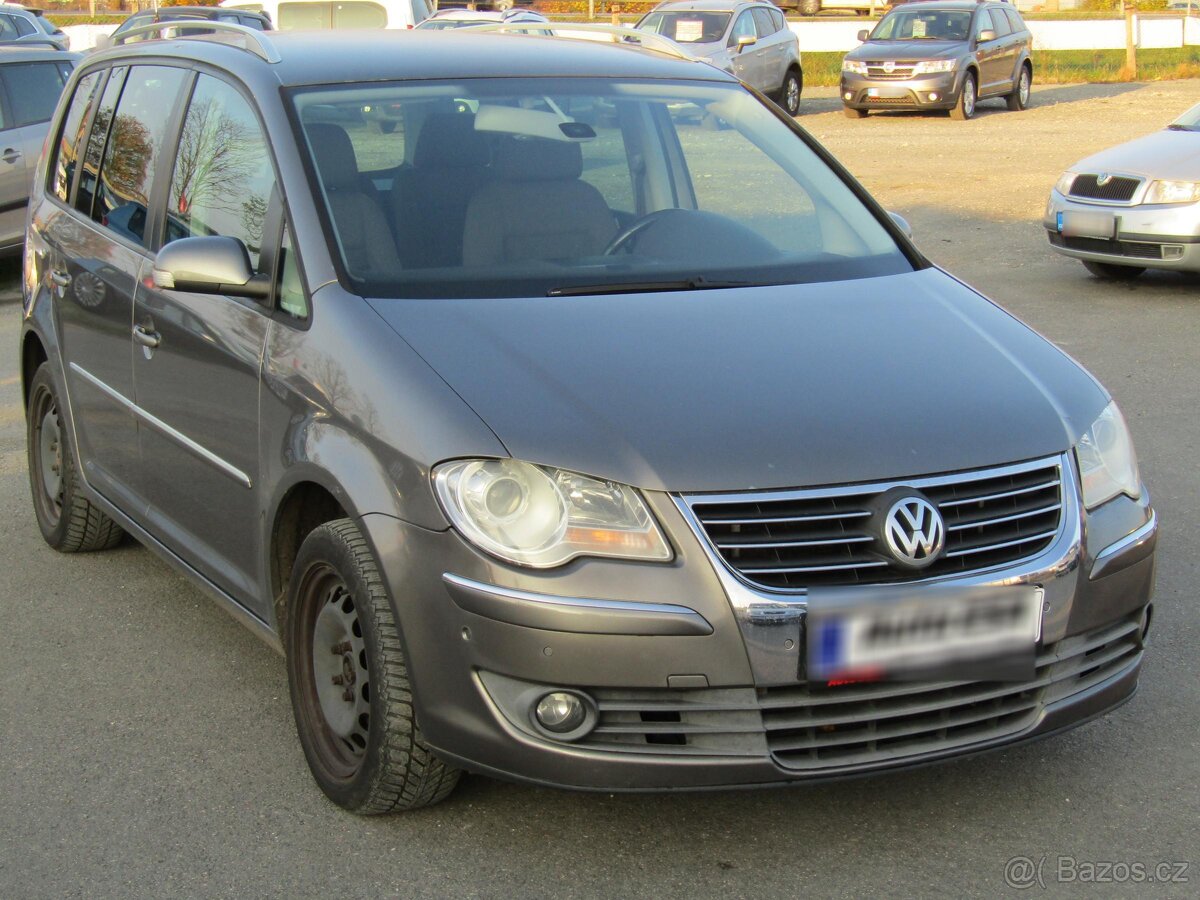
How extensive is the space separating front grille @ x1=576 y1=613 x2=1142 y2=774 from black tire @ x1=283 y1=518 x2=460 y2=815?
17.7 inches

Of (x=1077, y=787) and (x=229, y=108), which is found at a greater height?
(x=229, y=108)

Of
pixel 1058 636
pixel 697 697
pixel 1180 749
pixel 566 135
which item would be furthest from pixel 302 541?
pixel 1180 749

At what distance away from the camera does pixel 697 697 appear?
303 centimetres

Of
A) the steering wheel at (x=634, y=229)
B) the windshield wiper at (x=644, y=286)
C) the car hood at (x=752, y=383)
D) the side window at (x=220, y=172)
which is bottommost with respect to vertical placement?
the car hood at (x=752, y=383)

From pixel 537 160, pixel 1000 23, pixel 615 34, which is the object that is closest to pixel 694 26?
pixel 1000 23

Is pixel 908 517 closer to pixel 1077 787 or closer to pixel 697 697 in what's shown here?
pixel 697 697

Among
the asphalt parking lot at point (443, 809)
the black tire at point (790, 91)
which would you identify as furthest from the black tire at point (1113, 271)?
the black tire at point (790, 91)

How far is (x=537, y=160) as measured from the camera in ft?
14.0

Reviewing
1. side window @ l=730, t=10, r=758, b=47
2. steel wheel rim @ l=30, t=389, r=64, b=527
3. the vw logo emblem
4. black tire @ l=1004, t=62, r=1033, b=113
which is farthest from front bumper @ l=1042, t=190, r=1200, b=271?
black tire @ l=1004, t=62, r=1033, b=113

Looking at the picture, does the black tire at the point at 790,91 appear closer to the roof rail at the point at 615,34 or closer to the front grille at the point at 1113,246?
the front grille at the point at 1113,246

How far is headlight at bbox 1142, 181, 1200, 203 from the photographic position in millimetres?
9903

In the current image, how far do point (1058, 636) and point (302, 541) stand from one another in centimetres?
175

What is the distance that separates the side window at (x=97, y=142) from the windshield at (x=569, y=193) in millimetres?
1364

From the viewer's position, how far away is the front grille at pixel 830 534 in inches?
119
